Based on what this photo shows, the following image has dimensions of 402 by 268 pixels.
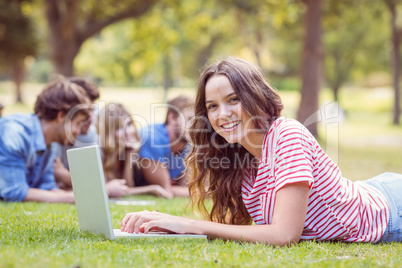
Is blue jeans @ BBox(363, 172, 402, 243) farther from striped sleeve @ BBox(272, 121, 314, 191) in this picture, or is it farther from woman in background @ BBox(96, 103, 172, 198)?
→ woman in background @ BBox(96, 103, 172, 198)

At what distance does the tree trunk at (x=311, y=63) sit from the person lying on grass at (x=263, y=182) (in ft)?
38.8

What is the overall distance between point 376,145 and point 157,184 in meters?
13.3

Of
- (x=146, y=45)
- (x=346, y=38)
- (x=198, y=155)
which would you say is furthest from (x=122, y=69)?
(x=198, y=155)

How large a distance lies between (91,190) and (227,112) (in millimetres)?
1008

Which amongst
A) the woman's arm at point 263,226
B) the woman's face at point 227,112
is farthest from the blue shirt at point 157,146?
the woman's arm at point 263,226

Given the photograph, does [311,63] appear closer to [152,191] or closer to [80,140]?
[152,191]

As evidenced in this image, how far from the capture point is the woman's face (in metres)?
3.32

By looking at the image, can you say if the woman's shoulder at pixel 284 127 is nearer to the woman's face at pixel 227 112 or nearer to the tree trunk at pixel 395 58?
the woman's face at pixel 227 112

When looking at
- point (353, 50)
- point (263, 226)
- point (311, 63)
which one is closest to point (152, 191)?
point (263, 226)

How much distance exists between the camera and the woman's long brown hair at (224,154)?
11.0ft

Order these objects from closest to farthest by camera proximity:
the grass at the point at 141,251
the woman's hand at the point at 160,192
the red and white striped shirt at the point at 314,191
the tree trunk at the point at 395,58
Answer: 1. the grass at the point at 141,251
2. the red and white striped shirt at the point at 314,191
3. the woman's hand at the point at 160,192
4. the tree trunk at the point at 395,58

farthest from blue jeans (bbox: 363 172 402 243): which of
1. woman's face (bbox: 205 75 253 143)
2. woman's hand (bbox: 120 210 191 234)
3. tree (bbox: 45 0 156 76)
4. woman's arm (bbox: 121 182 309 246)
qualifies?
tree (bbox: 45 0 156 76)

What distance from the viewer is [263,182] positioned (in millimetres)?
3373

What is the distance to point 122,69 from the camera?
4297 centimetres
